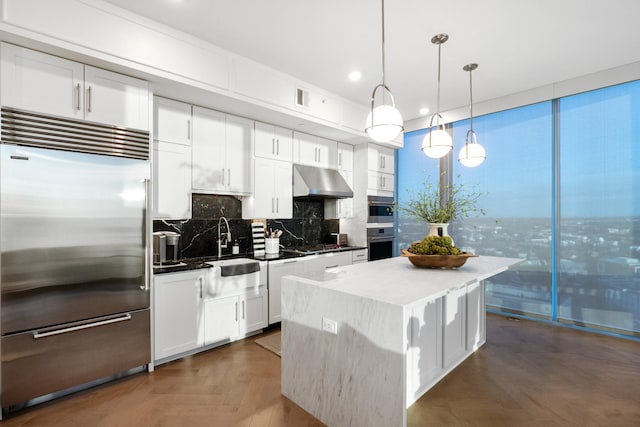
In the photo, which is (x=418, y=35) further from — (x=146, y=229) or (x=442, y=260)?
(x=146, y=229)

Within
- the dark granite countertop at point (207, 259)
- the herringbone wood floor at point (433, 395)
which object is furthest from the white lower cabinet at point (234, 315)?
the dark granite countertop at point (207, 259)

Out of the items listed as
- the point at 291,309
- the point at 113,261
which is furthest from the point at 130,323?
the point at 291,309

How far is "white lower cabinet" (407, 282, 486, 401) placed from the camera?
223cm

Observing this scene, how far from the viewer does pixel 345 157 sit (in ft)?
16.8

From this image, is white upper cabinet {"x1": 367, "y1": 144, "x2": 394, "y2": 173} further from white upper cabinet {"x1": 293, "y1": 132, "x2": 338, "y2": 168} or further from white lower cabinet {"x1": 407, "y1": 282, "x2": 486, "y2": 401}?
white lower cabinet {"x1": 407, "y1": 282, "x2": 486, "y2": 401}

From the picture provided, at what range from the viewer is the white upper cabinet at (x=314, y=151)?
4.45m

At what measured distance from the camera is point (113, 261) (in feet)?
8.45

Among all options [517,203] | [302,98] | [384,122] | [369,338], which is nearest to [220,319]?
[369,338]

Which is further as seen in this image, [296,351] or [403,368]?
[296,351]

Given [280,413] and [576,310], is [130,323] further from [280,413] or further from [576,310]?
[576,310]

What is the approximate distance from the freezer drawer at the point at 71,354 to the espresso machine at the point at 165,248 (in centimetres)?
56

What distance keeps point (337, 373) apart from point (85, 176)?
7.45 feet

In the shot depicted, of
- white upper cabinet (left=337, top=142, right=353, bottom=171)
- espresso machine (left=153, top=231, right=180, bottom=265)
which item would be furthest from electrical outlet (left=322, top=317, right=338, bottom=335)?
white upper cabinet (left=337, top=142, right=353, bottom=171)

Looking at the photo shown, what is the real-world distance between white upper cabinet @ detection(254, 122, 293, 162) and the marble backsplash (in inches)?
27.6
